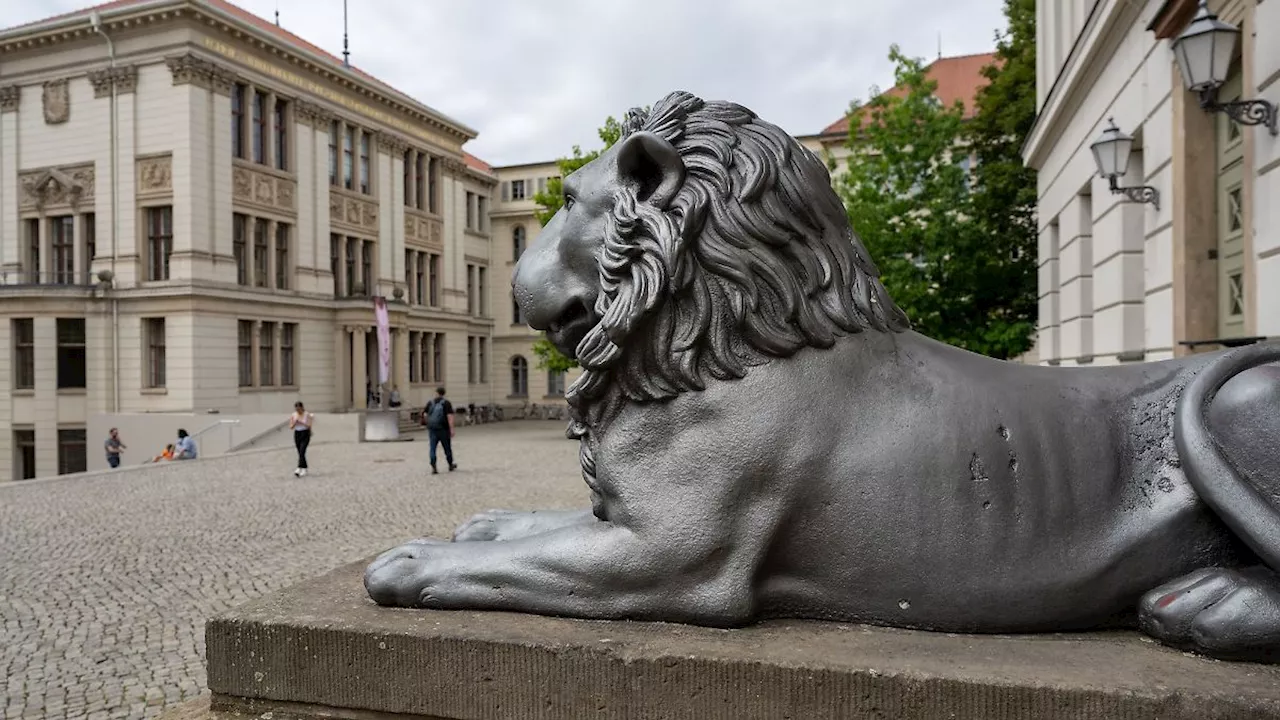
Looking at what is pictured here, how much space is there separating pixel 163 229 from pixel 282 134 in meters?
6.04

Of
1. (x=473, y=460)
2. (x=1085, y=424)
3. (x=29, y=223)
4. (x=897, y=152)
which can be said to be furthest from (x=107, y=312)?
(x=1085, y=424)

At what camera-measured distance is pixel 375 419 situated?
25312 mm

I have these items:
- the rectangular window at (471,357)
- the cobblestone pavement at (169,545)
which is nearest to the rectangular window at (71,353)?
the cobblestone pavement at (169,545)

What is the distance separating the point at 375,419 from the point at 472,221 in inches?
974

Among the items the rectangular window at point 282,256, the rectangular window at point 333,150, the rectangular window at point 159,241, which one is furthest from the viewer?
the rectangular window at point 333,150

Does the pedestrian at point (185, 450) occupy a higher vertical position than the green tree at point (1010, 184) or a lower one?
lower

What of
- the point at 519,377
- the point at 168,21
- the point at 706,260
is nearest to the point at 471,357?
the point at 519,377

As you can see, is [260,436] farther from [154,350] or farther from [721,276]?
[721,276]

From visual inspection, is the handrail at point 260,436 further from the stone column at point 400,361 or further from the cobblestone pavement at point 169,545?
the stone column at point 400,361

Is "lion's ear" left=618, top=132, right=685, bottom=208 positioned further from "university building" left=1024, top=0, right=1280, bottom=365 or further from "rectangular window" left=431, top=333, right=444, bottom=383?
"rectangular window" left=431, top=333, right=444, bottom=383

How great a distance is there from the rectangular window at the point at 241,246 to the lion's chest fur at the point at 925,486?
31.9 metres

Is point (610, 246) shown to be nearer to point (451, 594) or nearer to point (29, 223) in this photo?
point (451, 594)

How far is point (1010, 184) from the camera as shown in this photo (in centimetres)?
2197

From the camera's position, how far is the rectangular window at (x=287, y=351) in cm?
3172
